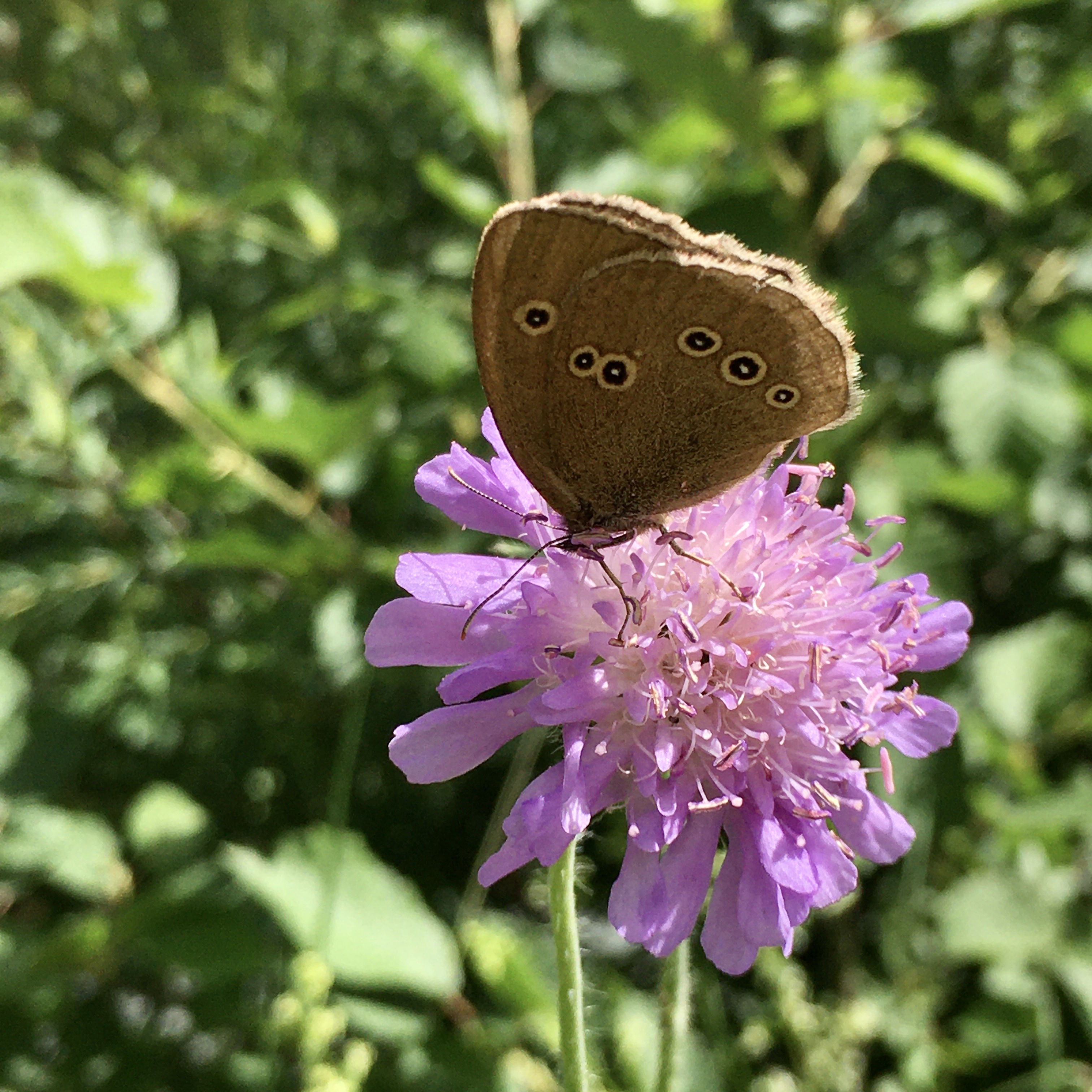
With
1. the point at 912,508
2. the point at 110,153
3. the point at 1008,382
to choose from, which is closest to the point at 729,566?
the point at 912,508

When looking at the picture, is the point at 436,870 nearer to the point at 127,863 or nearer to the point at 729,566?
the point at 127,863

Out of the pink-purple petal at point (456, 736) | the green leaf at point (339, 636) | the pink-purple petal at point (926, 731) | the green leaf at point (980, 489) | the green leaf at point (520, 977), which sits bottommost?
the green leaf at point (520, 977)

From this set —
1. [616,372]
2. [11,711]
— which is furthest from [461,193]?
[11,711]

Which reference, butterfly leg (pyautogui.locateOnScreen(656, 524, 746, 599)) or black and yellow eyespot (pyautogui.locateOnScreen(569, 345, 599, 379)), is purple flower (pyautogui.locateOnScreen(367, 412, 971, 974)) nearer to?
butterfly leg (pyautogui.locateOnScreen(656, 524, 746, 599))

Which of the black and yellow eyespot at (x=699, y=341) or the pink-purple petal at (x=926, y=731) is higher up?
the black and yellow eyespot at (x=699, y=341)

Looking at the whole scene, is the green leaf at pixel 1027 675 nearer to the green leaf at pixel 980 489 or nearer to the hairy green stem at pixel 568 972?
the green leaf at pixel 980 489

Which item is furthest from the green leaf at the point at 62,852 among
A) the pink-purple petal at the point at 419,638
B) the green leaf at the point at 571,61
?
the green leaf at the point at 571,61
